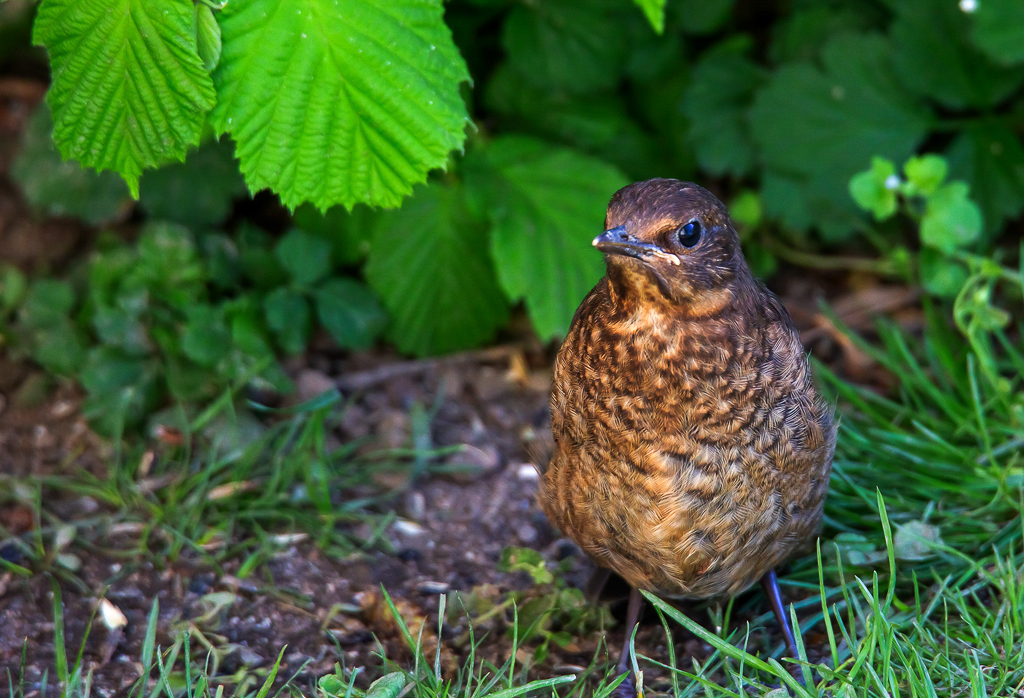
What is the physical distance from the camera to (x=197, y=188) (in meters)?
4.08

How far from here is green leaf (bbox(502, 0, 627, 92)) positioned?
3855mm

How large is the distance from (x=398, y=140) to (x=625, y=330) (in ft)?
2.84

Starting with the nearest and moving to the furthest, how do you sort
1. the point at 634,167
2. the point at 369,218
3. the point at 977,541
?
the point at 977,541, the point at 369,218, the point at 634,167

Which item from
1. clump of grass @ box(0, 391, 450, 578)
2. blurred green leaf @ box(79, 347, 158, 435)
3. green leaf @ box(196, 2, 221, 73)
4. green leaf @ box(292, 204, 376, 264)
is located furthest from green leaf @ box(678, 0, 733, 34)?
blurred green leaf @ box(79, 347, 158, 435)

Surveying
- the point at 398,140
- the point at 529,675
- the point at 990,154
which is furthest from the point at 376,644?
the point at 990,154

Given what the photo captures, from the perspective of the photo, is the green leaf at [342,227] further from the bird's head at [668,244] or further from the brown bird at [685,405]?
the bird's head at [668,244]

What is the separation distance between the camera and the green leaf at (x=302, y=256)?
12.8 ft

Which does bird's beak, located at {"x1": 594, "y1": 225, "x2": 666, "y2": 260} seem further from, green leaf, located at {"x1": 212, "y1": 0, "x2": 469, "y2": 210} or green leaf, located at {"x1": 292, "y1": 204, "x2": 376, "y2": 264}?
green leaf, located at {"x1": 292, "y1": 204, "x2": 376, "y2": 264}

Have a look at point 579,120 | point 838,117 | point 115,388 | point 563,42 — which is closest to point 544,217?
point 579,120

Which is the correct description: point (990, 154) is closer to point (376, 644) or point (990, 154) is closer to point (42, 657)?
point (376, 644)

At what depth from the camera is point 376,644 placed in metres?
2.85

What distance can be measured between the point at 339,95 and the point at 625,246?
0.94 m

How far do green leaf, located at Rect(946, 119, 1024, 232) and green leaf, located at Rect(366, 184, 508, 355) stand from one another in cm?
189

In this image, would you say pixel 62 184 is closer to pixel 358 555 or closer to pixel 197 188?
pixel 197 188
